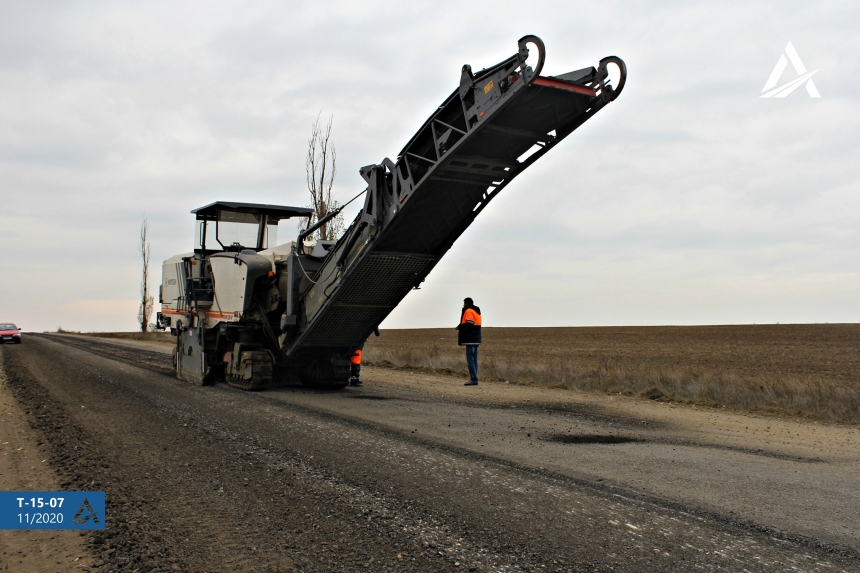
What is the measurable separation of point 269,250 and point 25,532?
29.2 ft

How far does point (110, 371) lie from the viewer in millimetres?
15836

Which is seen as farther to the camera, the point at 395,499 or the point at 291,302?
the point at 291,302

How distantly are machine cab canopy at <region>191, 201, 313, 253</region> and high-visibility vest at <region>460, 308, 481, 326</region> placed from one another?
13.3 ft

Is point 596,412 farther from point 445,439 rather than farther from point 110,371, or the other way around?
point 110,371

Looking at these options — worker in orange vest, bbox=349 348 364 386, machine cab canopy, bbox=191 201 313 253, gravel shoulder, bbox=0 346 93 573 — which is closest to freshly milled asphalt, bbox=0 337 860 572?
gravel shoulder, bbox=0 346 93 573

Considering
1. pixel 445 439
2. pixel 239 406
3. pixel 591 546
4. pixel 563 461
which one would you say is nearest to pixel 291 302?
pixel 239 406

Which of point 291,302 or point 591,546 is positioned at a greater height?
point 291,302

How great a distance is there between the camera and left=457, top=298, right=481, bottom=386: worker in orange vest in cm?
1406

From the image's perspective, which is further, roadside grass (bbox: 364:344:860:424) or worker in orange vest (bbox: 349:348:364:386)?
worker in orange vest (bbox: 349:348:364:386)

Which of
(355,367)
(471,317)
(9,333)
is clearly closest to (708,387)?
(471,317)

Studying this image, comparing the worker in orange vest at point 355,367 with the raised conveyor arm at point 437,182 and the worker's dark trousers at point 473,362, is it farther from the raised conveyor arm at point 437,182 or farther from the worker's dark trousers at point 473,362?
the worker's dark trousers at point 473,362

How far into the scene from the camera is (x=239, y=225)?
13.8m

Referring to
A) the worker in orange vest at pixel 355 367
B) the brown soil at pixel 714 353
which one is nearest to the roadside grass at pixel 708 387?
the brown soil at pixel 714 353

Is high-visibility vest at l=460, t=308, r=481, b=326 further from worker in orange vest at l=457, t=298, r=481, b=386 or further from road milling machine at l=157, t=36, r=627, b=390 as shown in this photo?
road milling machine at l=157, t=36, r=627, b=390
